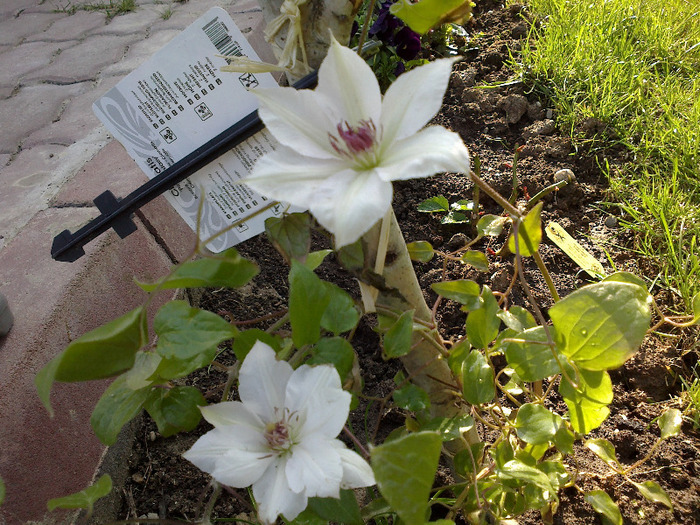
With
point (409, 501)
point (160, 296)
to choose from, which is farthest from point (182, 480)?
point (409, 501)

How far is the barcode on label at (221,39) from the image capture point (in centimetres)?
79

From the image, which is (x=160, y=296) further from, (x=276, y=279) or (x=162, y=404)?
(x=162, y=404)

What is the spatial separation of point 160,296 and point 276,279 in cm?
29

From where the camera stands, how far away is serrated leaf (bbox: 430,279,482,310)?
0.76m

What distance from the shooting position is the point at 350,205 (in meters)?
0.47

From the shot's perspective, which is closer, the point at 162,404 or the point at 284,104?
the point at 284,104

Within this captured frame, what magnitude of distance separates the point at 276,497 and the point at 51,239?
873 mm

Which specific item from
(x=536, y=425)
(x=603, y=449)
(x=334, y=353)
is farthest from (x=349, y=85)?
(x=603, y=449)

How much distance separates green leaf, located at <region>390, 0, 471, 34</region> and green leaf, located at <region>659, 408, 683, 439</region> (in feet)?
2.24

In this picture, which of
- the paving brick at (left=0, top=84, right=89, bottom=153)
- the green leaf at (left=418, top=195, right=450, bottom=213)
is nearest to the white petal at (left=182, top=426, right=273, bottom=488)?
the green leaf at (left=418, top=195, right=450, bottom=213)

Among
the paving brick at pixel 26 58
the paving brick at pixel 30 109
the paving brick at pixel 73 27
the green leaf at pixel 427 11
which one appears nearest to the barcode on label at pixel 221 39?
the green leaf at pixel 427 11

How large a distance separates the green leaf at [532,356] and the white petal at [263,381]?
0.99ft

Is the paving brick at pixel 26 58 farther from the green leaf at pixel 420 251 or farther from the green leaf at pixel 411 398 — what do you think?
the green leaf at pixel 411 398

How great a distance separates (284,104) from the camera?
53cm
